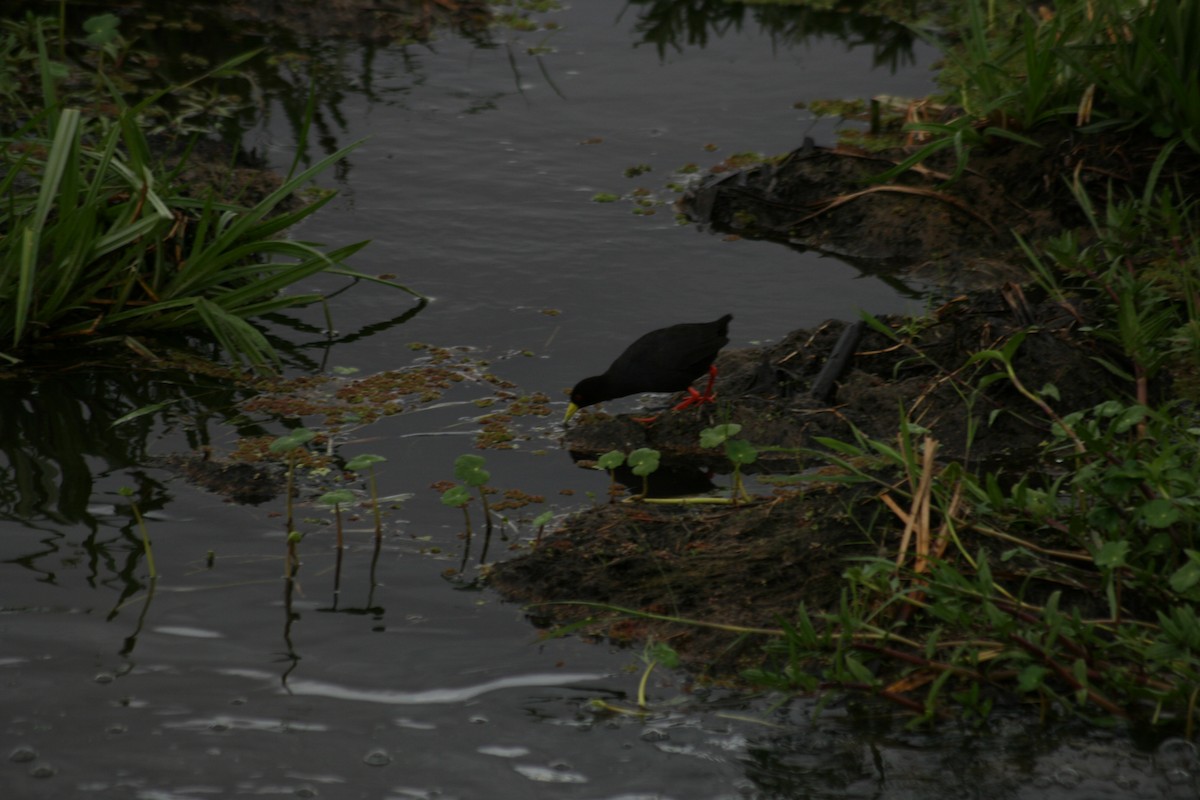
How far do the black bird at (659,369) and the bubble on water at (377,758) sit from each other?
197 cm

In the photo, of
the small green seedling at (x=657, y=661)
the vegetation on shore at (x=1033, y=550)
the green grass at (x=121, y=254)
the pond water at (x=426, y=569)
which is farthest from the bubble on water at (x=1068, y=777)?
the green grass at (x=121, y=254)

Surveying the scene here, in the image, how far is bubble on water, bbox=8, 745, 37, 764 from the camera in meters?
3.38

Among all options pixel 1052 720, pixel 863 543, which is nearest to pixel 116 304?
pixel 863 543

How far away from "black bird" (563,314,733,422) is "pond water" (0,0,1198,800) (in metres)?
0.22

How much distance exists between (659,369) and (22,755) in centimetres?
258

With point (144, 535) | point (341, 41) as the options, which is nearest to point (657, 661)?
point (144, 535)

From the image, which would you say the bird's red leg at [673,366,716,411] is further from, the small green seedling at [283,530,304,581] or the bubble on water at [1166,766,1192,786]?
the bubble on water at [1166,766,1192,786]

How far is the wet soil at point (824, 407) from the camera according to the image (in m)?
3.95

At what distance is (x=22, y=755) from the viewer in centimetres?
338

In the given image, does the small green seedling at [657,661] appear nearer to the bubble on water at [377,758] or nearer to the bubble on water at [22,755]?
the bubble on water at [377,758]

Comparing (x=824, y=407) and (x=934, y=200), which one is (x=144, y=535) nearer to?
(x=824, y=407)

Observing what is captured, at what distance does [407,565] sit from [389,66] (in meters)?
5.34

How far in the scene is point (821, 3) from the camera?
9.98m

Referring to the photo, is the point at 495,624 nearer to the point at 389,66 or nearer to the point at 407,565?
the point at 407,565
